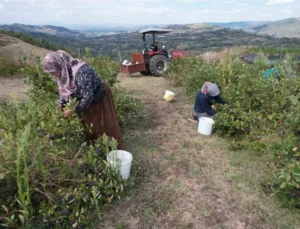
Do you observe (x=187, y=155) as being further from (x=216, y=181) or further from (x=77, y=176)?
(x=77, y=176)

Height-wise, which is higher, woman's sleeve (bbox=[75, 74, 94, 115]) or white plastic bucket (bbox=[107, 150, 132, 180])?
woman's sleeve (bbox=[75, 74, 94, 115])

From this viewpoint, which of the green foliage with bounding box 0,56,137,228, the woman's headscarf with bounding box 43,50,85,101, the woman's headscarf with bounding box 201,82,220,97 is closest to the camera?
the green foliage with bounding box 0,56,137,228

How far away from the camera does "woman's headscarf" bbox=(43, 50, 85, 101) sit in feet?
7.97

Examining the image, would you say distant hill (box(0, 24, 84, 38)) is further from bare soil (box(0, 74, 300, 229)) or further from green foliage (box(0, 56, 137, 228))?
green foliage (box(0, 56, 137, 228))

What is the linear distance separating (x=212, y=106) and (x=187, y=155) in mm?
1267

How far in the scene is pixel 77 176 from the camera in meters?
2.32

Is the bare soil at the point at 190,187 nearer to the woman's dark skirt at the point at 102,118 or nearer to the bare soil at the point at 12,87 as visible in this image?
the woman's dark skirt at the point at 102,118

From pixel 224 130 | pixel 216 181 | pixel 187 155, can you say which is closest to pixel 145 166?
pixel 187 155

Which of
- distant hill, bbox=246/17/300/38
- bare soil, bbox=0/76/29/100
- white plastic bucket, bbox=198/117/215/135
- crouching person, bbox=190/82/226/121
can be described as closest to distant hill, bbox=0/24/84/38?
bare soil, bbox=0/76/29/100

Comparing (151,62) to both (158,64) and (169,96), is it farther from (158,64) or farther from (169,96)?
(169,96)

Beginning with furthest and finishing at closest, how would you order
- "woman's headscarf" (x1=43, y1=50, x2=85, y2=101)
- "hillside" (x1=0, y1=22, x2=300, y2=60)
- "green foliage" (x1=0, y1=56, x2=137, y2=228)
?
"hillside" (x1=0, y1=22, x2=300, y2=60)
"woman's headscarf" (x1=43, y1=50, x2=85, y2=101)
"green foliage" (x1=0, y1=56, x2=137, y2=228)

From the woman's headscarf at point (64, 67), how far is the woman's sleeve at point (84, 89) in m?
0.07

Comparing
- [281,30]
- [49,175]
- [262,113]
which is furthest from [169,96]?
[281,30]

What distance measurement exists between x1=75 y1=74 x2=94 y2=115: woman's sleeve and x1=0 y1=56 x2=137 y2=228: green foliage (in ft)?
0.77
